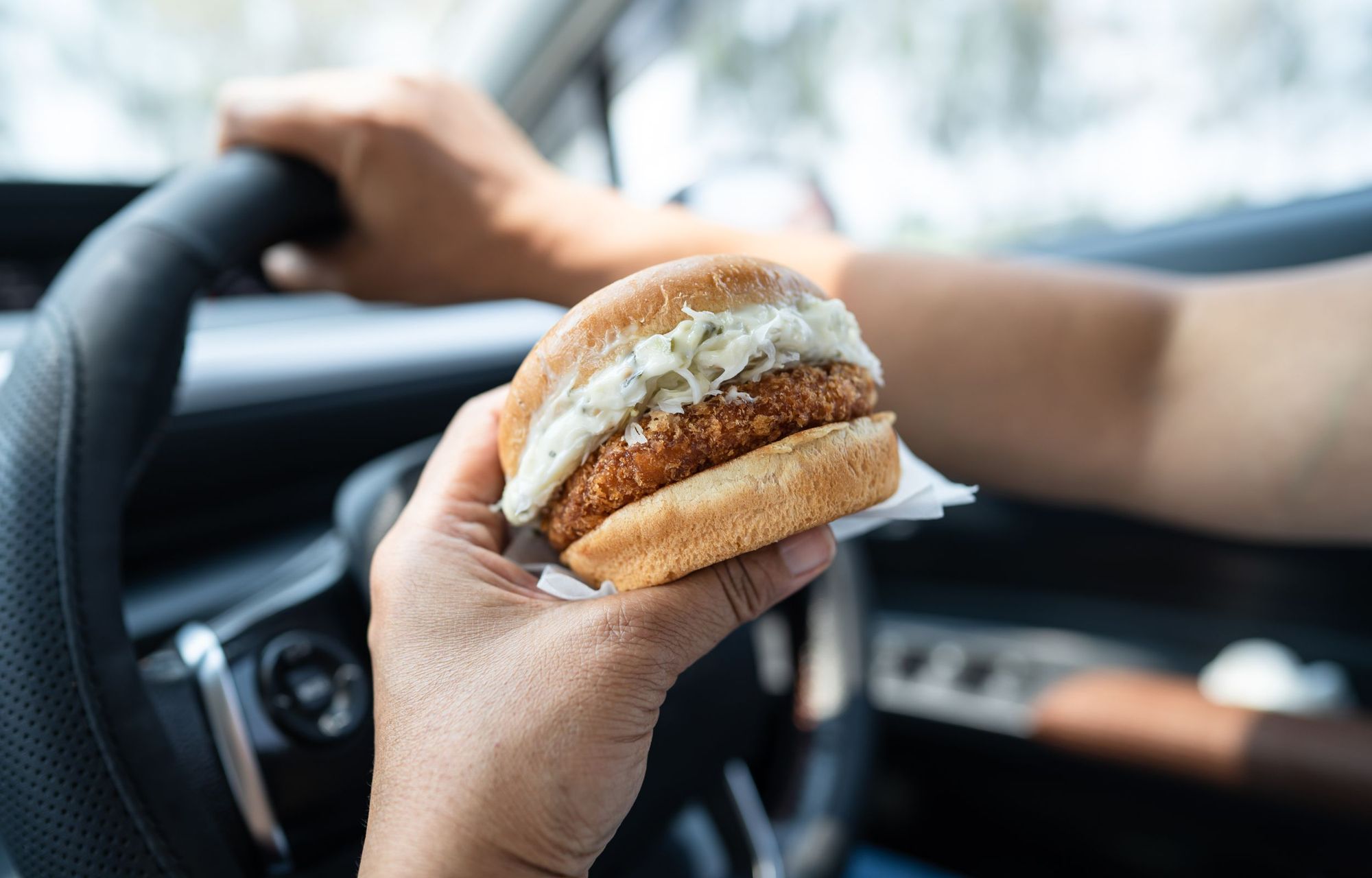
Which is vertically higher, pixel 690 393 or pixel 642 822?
pixel 690 393

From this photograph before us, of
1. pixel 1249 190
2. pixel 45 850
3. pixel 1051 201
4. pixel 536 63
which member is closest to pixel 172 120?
pixel 536 63

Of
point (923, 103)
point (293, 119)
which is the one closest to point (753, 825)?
point (293, 119)

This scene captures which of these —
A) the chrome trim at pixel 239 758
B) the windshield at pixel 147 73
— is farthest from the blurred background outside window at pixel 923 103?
the chrome trim at pixel 239 758

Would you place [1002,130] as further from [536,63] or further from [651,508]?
[651,508]

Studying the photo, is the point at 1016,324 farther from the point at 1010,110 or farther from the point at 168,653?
the point at 168,653

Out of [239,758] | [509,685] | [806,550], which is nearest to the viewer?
[509,685]

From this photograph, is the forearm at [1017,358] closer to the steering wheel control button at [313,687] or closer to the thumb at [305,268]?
the thumb at [305,268]
